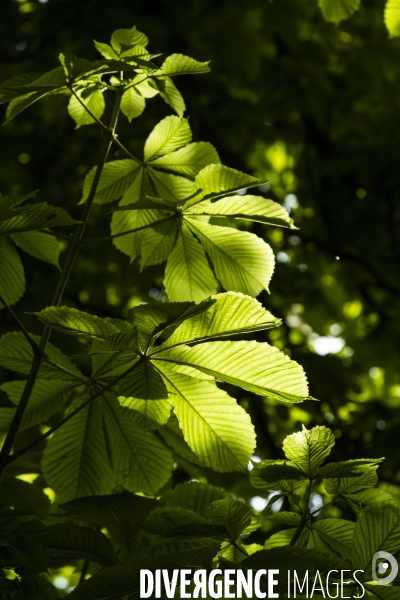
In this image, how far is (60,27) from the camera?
10.2 feet

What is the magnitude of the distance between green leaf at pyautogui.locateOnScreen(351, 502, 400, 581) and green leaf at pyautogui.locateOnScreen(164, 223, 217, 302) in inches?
16.4

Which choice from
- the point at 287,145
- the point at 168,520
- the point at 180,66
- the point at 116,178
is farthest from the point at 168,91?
the point at 287,145

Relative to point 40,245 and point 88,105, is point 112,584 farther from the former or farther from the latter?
point 88,105

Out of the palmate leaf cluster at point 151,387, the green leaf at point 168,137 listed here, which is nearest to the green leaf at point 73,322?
the palmate leaf cluster at point 151,387

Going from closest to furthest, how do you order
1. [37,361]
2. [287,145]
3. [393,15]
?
[37,361] < [393,15] < [287,145]

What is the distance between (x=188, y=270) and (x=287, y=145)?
9.94 ft

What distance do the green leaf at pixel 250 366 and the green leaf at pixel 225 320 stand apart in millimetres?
22

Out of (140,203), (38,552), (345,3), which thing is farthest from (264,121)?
(38,552)

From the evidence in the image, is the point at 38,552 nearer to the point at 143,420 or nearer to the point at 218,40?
the point at 143,420

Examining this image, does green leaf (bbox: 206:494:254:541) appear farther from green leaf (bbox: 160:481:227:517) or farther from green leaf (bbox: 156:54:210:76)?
green leaf (bbox: 156:54:210:76)

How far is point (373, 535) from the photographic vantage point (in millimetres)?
696

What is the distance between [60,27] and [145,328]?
279 centimetres

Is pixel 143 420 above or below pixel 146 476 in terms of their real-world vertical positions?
above

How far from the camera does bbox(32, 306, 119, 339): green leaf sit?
2.39 feet
